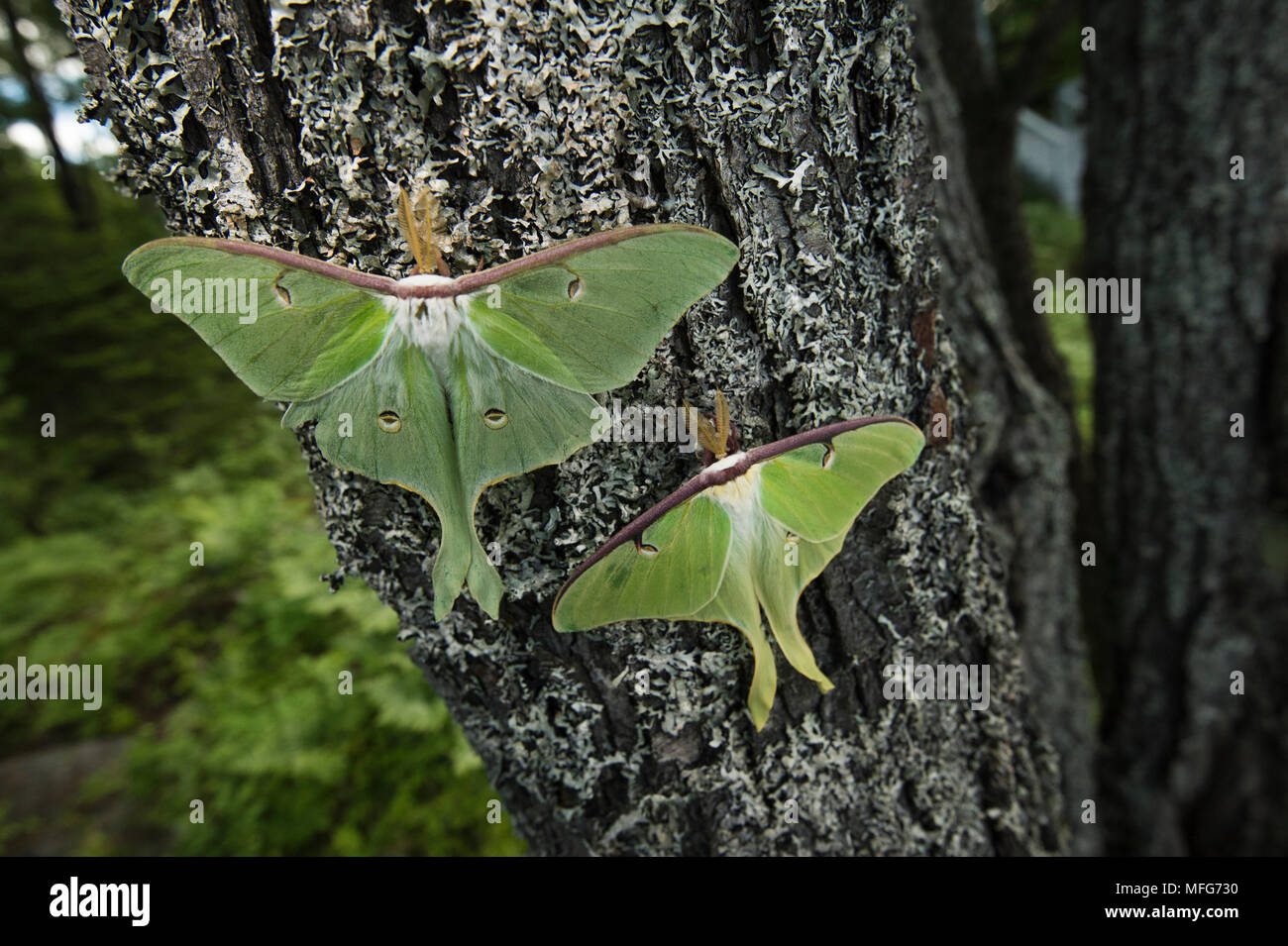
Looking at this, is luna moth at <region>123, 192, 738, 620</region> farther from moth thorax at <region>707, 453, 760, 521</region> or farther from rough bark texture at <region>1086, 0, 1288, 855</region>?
rough bark texture at <region>1086, 0, 1288, 855</region>

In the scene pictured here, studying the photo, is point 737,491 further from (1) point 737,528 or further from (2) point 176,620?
(2) point 176,620

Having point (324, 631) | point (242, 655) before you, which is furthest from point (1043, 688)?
point (242, 655)

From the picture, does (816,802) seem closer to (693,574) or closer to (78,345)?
(693,574)
